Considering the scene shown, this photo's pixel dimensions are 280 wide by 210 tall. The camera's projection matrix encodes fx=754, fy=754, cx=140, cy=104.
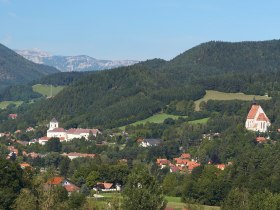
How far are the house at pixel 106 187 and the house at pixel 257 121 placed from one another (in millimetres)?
41708

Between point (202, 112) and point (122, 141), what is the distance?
18.3 metres

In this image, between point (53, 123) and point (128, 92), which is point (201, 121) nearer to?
point (53, 123)

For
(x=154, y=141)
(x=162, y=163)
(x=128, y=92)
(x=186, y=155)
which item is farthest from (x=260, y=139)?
(x=128, y=92)

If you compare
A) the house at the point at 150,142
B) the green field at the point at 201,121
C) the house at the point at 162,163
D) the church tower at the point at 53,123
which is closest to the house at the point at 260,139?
the house at the point at 162,163

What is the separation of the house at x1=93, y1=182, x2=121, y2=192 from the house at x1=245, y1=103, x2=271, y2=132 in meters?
41.7

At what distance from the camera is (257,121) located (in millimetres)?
109188

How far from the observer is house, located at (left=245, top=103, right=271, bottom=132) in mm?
108062

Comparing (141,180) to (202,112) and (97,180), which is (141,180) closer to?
(97,180)

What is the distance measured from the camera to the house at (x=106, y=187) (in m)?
68.2

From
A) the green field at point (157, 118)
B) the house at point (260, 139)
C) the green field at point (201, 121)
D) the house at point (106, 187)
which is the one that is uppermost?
the green field at point (201, 121)

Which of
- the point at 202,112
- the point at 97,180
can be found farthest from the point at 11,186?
the point at 202,112

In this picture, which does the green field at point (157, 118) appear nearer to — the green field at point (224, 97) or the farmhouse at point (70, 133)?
the green field at point (224, 97)

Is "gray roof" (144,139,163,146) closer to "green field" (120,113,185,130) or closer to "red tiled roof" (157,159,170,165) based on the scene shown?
"red tiled roof" (157,159,170,165)

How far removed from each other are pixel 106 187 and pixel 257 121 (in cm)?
4533
